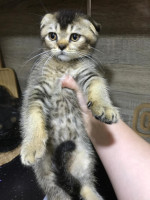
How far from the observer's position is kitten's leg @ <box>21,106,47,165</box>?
0.79 meters

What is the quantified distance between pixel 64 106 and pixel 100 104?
0.85 ft

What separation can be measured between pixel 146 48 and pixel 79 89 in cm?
53

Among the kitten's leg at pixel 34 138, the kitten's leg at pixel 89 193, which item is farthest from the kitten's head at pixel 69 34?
the kitten's leg at pixel 89 193

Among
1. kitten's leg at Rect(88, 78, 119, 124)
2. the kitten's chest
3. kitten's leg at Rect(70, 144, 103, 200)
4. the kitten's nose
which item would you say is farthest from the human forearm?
the kitten's nose

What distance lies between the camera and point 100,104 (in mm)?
802

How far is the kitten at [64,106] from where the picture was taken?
937 millimetres

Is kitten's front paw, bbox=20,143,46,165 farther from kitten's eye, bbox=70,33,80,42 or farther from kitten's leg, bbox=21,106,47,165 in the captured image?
kitten's eye, bbox=70,33,80,42

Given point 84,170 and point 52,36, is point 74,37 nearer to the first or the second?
point 52,36

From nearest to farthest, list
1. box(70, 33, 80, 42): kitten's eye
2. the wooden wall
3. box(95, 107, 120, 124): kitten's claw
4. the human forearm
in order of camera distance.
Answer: box(95, 107, 120, 124): kitten's claw → the human forearm → box(70, 33, 80, 42): kitten's eye → the wooden wall

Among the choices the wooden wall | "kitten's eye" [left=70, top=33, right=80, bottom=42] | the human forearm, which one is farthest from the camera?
the wooden wall

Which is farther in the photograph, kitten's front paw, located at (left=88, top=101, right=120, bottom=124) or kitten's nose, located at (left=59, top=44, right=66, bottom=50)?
kitten's nose, located at (left=59, top=44, right=66, bottom=50)

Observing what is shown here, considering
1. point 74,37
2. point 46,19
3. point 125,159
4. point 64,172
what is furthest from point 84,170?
point 46,19

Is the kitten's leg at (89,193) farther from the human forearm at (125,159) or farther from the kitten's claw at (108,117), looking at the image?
the kitten's claw at (108,117)

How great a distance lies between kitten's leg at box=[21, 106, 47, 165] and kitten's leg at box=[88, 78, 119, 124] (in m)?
0.22
